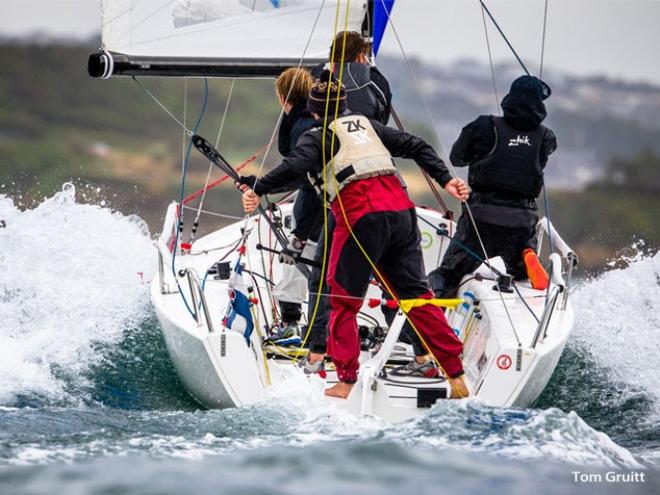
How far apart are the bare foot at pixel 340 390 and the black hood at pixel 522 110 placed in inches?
59.1

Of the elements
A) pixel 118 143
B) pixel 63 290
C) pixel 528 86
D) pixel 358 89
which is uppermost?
pixel 118 143

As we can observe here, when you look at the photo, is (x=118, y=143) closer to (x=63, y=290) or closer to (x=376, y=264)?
(x=63, y=290)

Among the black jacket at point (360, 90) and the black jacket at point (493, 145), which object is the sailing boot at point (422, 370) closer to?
Answer: the black jacket at point (493, 145)

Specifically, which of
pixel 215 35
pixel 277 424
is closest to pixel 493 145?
pixel 215 35

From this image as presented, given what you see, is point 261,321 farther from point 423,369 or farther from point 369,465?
point 369,465

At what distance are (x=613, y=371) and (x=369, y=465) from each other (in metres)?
2.35

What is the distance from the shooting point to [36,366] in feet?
18.3

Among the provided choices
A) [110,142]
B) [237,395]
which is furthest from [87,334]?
[110,142]

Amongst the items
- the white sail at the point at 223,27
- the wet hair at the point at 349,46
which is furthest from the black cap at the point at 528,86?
the white sail at the point at 223,27

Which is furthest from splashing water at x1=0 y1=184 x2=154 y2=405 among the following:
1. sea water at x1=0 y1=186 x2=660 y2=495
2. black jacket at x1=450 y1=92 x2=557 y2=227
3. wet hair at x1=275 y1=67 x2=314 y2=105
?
black jacket at x1=450 y1=92 x2=557 y2=227

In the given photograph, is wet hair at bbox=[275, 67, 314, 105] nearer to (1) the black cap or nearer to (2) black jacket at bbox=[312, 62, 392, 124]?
(2) black jacket at bbox=[312, 62, 392, 124]

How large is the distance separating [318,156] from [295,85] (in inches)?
29.7

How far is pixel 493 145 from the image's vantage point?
18.1ft

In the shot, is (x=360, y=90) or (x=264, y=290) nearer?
(x=360, y=90)
